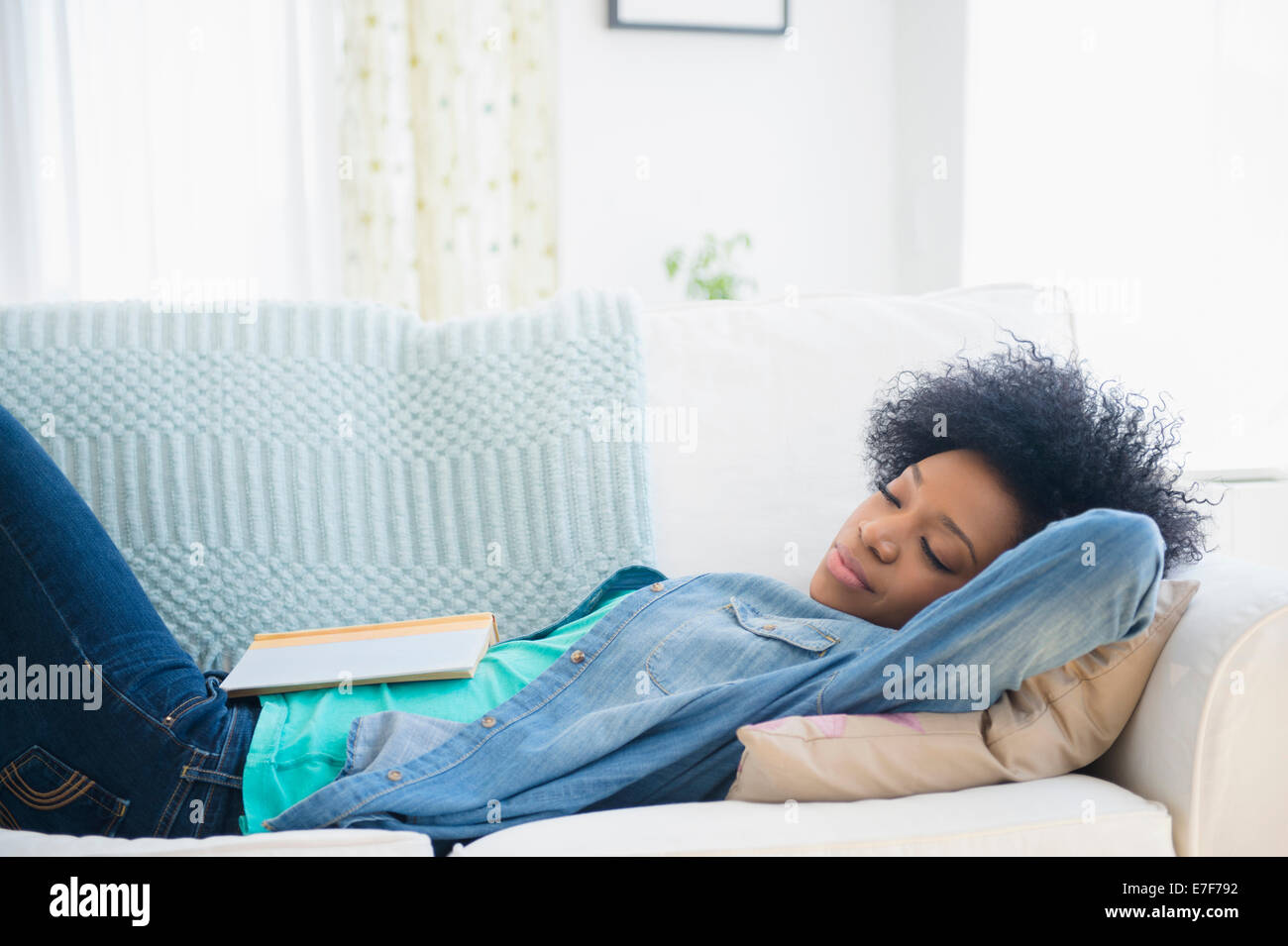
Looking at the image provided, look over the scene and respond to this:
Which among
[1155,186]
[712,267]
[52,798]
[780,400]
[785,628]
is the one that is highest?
[1155,186]

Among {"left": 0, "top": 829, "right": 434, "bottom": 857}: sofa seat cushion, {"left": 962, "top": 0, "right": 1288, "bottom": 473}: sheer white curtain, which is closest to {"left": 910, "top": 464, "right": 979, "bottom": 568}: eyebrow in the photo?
{"left": 0, "top": 829, "right": 434, "bottom": 857}: sofa seat cushion

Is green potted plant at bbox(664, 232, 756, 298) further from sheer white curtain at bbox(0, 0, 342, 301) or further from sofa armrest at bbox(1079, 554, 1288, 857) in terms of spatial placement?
sofa armrest at bbox(1079, 554, 1288, 857)

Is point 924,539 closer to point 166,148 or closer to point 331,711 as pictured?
point 331,711

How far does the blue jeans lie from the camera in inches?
35.9

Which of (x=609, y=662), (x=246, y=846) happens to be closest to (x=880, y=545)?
(x=609, y=662)

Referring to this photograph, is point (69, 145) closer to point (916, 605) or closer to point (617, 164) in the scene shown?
point (617, 164)

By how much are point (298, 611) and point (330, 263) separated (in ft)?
6.22

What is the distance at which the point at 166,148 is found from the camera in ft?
9.20

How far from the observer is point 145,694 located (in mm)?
947

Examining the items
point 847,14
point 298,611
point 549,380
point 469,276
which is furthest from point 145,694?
point 847,14

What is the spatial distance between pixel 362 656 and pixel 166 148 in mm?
2352

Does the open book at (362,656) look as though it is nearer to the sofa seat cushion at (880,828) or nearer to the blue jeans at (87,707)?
the blue jeans at (87,707)

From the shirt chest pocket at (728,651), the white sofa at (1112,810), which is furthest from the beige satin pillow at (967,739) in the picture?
the shirt chest pocket at (728,651)

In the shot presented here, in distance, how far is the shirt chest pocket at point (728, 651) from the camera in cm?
100
